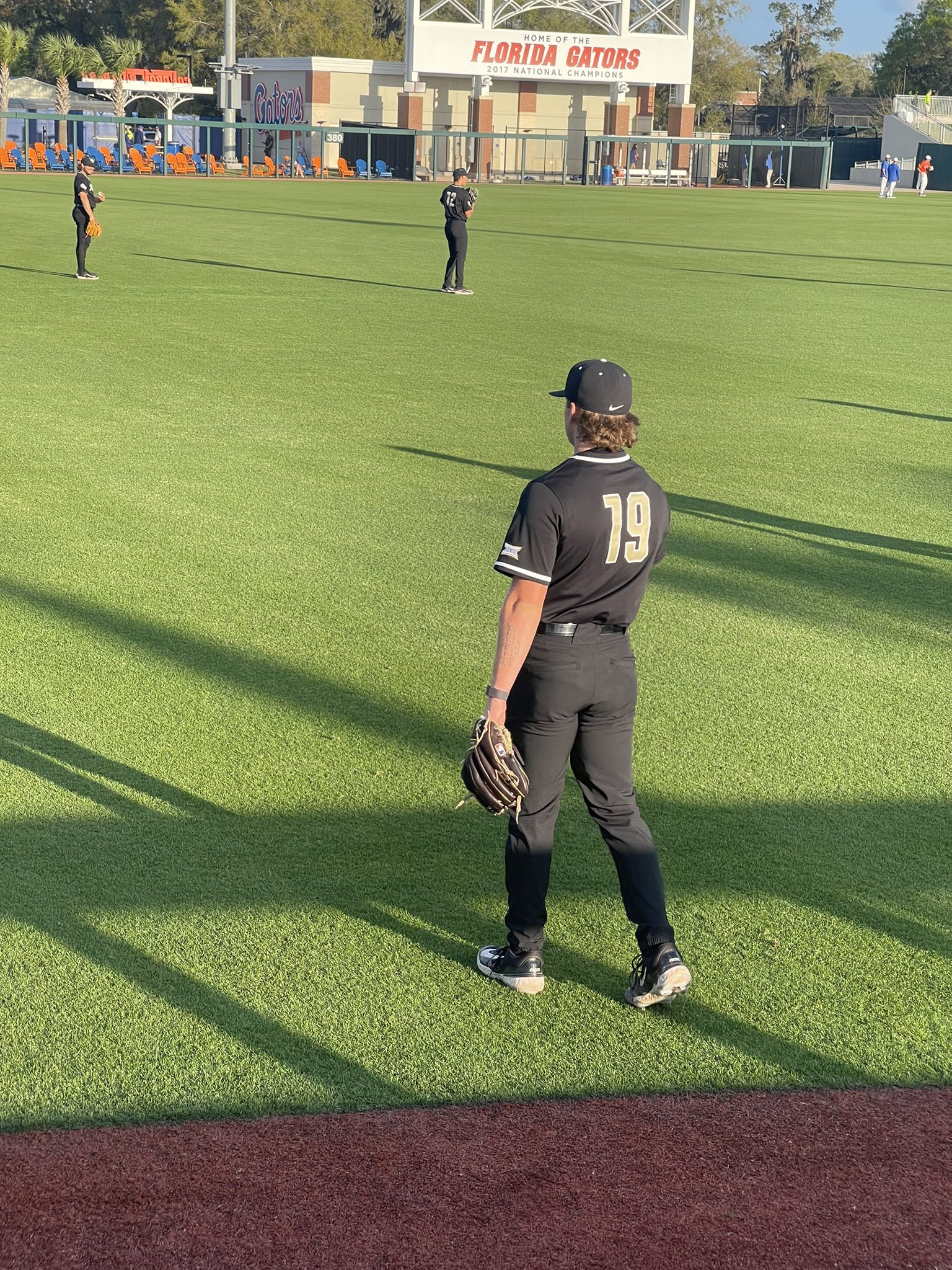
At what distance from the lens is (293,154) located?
62656mm

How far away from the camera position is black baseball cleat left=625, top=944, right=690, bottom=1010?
4367 mm

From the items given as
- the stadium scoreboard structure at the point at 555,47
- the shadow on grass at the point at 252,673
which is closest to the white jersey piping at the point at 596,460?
the shadow on grass at the point at 252,673

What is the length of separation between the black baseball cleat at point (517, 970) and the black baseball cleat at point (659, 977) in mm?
312

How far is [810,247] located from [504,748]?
33.1 metres

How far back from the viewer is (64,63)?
7231cm

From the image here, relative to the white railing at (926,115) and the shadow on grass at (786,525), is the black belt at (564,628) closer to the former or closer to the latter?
the shadow on grass at (786,525)

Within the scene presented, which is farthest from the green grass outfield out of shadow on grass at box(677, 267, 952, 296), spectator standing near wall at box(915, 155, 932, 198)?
spectator standing near wall at box(915, 155, 932, 198)

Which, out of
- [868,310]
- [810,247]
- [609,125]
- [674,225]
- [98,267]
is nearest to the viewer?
[868,310]

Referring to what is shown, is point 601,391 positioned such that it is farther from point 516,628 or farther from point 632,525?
point 516,628

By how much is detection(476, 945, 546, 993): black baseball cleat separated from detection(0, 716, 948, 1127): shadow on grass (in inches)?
2.7

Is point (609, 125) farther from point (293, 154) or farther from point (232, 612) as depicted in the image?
point (232, 612)

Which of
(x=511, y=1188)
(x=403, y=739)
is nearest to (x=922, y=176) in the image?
(x=403, y=739)

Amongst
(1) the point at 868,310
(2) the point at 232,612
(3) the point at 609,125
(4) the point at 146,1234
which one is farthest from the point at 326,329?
(3) the point at 609,125

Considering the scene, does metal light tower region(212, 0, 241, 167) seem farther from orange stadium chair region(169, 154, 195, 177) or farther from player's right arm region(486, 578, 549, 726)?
player's right arm region(486, 578, 549, 726)
